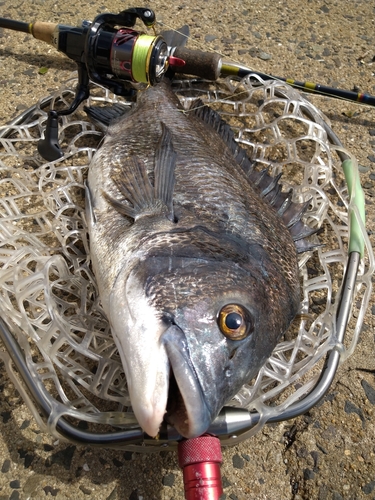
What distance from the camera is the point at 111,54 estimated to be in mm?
2504

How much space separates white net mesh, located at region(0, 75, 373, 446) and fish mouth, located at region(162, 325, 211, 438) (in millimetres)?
374

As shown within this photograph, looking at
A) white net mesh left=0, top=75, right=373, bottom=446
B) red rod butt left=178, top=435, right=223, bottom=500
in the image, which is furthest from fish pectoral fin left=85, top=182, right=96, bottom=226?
red rod butt left=178, top=435, right=223, bottom=500

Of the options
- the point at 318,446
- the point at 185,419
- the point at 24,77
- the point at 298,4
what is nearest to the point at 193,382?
the point at 185,419

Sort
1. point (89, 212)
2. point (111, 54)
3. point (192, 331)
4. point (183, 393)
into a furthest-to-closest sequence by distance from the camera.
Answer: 1. point (111, 54)
2. point (89, 212)
3. point (192, 331)
4. point (183, 393)

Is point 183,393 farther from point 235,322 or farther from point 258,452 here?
point 258,452

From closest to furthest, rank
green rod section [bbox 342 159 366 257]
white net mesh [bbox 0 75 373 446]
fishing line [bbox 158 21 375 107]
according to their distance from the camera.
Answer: white net mesh [bbox 0 75 373 446] < green rod section [bbox 342 159 366 257] < fishing line [bbox 158 21 375 107]

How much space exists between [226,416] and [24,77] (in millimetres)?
3122

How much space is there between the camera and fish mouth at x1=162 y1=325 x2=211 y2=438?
4.79 feet

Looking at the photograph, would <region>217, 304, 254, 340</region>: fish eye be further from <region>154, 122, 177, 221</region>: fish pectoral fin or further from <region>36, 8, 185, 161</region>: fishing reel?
<region>36, 8, 185, 161</region>: fishing reel

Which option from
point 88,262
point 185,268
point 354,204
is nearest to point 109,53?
point 88,262

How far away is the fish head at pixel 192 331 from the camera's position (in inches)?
58.8

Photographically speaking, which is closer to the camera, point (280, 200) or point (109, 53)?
point (280, 200)

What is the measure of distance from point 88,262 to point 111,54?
116cm

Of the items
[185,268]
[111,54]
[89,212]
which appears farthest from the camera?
[111,54]
